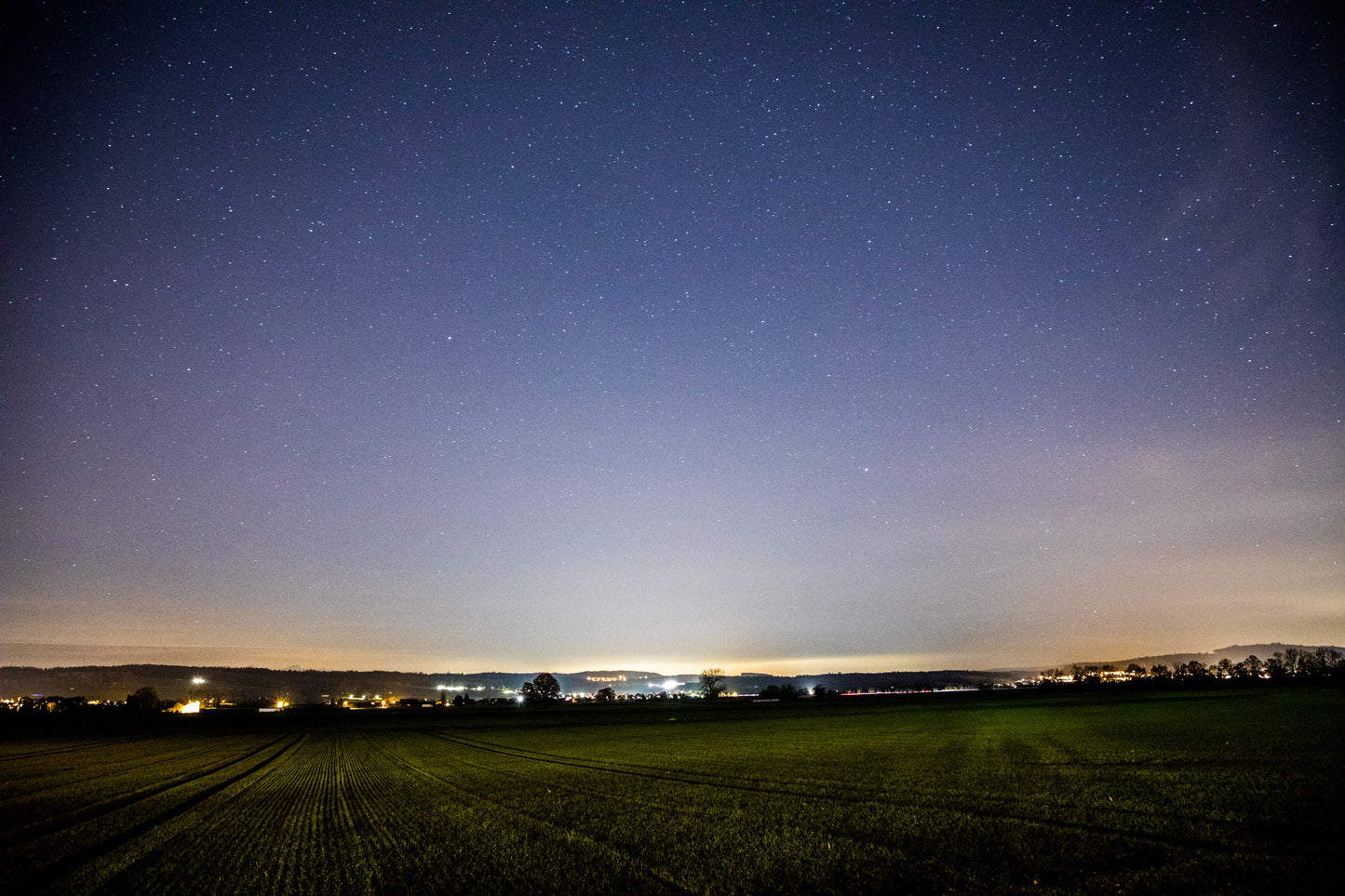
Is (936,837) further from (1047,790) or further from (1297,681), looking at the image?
(1297,681)

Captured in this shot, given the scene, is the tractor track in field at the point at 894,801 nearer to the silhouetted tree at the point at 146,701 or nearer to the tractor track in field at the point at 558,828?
the tractor track in field at the point at 558,828

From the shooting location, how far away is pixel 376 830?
54.9ft

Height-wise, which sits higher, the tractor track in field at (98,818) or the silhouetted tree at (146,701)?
the tractor track in field at (98,818)

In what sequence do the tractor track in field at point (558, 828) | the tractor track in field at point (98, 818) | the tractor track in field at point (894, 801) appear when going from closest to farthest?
the tractor track in field at point (558, 828)
the tractor track in field at point (894, 801)
the tractor track in field at point (98, 818)

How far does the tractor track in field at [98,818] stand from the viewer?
13.9m

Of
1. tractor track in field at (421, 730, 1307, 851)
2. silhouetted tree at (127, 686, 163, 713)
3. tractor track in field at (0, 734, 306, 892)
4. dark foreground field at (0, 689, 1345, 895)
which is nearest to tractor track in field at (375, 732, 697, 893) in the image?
dark foreground field at (0, 689, 1345, 895)

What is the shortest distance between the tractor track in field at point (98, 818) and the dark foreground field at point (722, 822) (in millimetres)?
101

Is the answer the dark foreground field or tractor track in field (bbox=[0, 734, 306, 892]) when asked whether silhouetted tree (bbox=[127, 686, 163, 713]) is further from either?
tractor track in field (bbox=[0, 734, 306, 892])

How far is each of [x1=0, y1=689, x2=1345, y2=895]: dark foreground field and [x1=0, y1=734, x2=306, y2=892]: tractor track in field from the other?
10 cm

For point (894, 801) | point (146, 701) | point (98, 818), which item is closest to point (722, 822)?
point (894, 801)

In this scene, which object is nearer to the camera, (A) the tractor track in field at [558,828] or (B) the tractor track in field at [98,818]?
(A) the tractor track in field at [558,828]

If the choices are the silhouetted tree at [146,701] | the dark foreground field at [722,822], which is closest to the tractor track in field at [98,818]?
the dark foreground field at [722,822]

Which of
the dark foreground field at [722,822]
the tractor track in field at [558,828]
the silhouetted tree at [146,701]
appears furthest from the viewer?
the silhouetted tree at [146,701]

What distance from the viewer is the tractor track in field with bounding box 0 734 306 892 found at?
13.9 m
